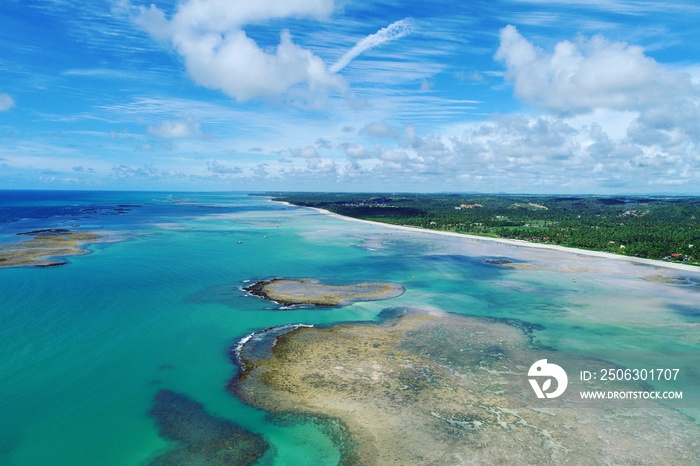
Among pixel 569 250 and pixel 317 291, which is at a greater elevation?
pixel 569 250

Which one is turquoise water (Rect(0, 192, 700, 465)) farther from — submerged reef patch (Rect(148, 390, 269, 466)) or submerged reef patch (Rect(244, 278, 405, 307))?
submerged reef patch (Rect(244, 278, 405, 307))

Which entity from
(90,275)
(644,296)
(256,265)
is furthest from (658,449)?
(90,275)

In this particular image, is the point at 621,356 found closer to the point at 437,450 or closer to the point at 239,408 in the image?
the point at 437,450

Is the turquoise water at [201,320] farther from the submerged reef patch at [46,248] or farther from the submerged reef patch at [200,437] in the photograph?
the submerged reef patch at [46,248]

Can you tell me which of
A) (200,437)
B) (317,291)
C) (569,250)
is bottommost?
(200,437)

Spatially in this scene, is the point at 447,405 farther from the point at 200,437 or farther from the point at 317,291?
the point at 317,291

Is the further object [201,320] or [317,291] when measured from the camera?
[317,291]

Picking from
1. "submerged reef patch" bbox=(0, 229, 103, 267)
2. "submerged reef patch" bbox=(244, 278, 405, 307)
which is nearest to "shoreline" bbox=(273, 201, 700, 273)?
"submerged reef patch" bbox=(244, 278, 405, 307)

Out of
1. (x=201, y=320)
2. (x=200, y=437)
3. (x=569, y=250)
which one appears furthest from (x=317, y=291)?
(x=569, y=250)
